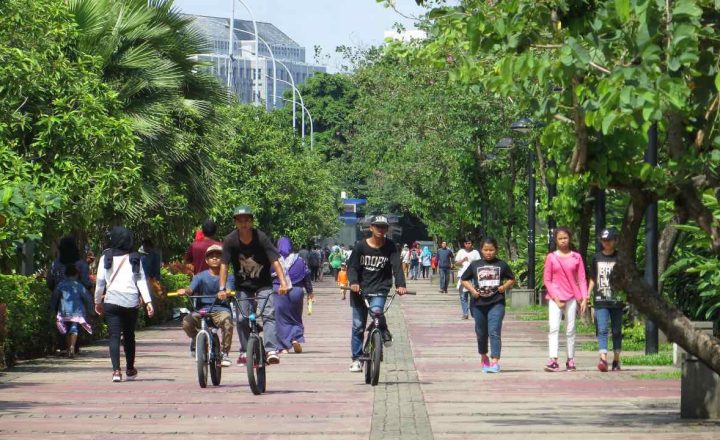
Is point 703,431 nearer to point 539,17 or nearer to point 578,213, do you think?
point 539,17

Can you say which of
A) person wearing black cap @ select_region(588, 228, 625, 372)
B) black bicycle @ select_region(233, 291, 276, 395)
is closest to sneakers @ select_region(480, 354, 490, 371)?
person wearing black cap @ select_region(588, 228, 625, 372)

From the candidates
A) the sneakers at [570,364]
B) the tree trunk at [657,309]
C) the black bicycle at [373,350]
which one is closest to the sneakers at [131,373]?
the black bicycle at [373,350]

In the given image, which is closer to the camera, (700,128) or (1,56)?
(700,128)

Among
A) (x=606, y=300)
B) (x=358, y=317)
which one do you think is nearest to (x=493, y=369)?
(x=606, y=300)

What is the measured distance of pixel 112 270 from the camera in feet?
54.4

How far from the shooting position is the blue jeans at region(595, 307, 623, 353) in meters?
18.1

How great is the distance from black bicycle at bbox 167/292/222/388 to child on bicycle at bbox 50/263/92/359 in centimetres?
448

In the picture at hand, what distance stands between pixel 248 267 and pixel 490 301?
142 inches

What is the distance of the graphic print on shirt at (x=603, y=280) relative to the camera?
1820cm

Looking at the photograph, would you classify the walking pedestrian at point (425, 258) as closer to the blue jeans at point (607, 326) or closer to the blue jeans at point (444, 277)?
the blue jeans at point (444, 277)

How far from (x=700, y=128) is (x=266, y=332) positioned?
23.7 ft

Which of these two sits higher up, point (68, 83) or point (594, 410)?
point (68, 83)

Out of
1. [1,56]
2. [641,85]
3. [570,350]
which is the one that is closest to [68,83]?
[1,56]

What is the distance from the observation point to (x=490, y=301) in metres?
18.2
